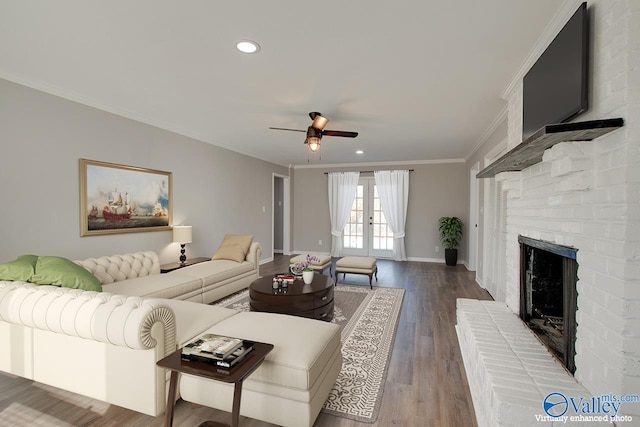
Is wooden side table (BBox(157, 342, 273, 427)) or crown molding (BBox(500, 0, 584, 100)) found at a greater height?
crown molding (BBox(500, 0, 584, 100))

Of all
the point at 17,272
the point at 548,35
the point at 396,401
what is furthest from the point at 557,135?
the point at 17,272

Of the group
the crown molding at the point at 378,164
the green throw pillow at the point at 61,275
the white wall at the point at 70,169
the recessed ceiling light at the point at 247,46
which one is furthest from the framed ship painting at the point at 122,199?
the crown molding at the point at 378,164

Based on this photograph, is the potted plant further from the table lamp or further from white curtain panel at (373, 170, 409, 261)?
the table lamp

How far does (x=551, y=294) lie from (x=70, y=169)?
461cm

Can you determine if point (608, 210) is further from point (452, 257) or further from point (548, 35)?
point (452, 257)

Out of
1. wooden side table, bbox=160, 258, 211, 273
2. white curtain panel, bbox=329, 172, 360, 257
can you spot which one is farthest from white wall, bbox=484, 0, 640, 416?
white curtain panel, bbox=329, 172, 360, 257

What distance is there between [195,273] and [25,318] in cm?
188

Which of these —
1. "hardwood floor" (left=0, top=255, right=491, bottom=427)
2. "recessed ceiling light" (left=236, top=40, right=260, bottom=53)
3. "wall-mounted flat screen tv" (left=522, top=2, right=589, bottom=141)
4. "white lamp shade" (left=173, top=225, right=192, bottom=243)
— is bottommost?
"hardwood floor" (left=0, top=255, right=491, bottom=427)

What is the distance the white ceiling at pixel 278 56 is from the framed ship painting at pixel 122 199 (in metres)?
0.76

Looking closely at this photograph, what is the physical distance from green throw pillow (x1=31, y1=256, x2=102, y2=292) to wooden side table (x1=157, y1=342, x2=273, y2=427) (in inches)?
52.6

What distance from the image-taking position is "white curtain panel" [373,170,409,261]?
7.14m

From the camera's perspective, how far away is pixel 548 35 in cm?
201

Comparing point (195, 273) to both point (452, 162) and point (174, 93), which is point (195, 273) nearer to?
point (174, 93)

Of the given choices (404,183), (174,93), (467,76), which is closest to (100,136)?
(174,93)
